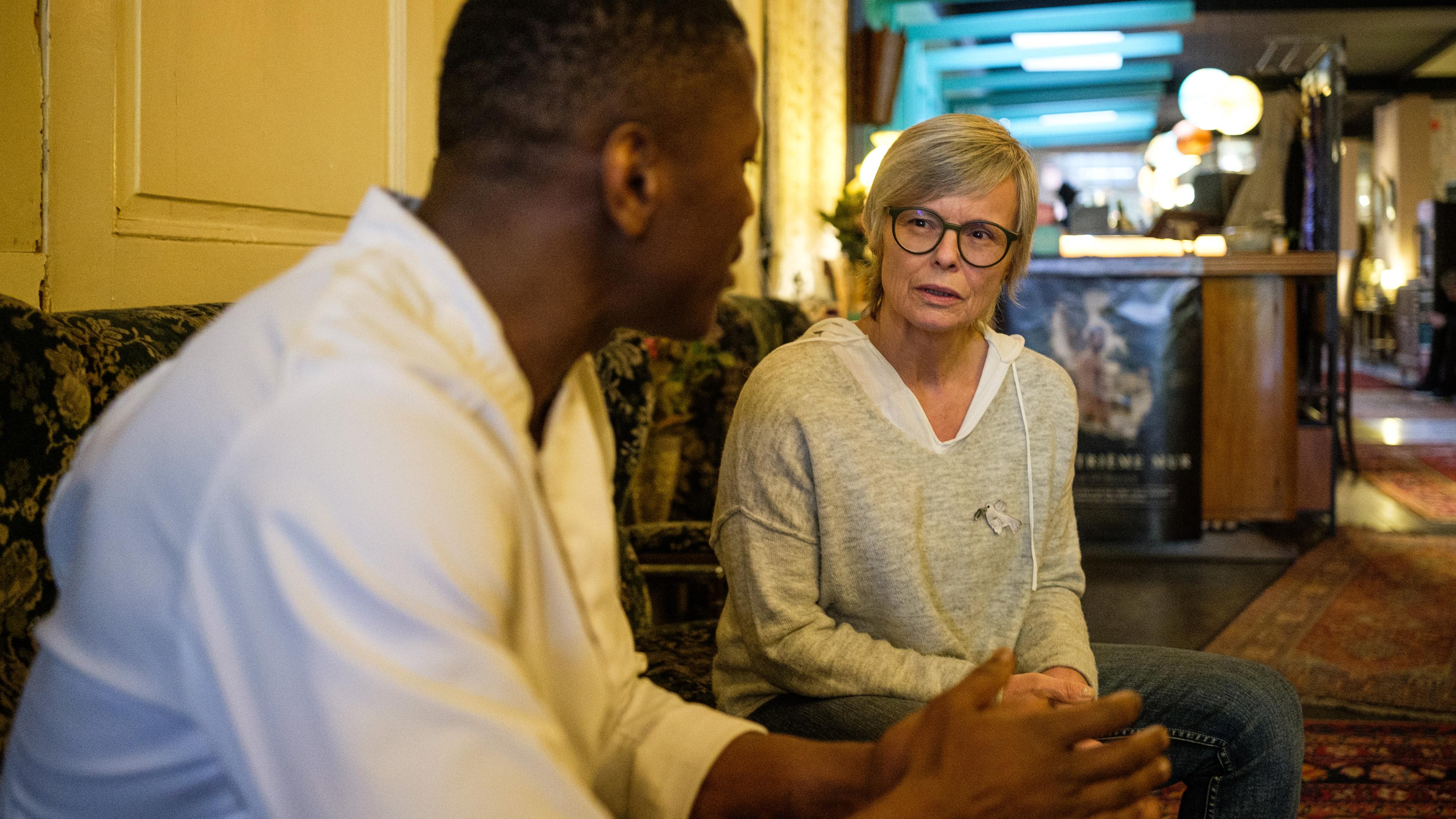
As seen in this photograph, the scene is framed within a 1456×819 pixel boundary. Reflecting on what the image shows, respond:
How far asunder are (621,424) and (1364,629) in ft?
9.83

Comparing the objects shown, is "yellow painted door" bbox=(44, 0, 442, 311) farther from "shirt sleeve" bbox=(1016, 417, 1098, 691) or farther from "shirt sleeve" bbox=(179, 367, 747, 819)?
"shirt sleeve" bbox=(1016, 417, 1098, 691)

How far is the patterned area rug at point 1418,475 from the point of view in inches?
244

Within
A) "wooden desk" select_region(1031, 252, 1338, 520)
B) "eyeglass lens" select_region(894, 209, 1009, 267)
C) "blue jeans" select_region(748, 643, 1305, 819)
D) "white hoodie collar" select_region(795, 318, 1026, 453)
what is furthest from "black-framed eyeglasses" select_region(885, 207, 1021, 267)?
"wooden desk" select_region(1031, 252, 1338, 520)

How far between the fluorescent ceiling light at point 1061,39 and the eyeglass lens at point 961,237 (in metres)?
9.51

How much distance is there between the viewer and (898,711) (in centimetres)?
137

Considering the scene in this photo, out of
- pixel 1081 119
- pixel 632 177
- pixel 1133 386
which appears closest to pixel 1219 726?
pixel 632 177

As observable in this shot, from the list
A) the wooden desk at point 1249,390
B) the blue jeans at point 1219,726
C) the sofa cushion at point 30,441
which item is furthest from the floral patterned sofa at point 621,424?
the wooden desk at point 1249,390

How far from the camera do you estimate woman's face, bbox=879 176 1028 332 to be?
5.40 feet

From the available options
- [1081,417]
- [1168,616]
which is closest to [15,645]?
[1168,616]

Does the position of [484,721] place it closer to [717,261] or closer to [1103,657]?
[717,261]

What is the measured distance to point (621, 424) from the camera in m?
2.24

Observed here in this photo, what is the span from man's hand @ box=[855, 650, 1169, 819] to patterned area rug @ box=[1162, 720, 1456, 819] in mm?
1837

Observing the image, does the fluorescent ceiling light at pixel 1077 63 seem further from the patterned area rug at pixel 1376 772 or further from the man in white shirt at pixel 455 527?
the man in white shirt at pixel 455 527

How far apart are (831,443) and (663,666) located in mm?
662
